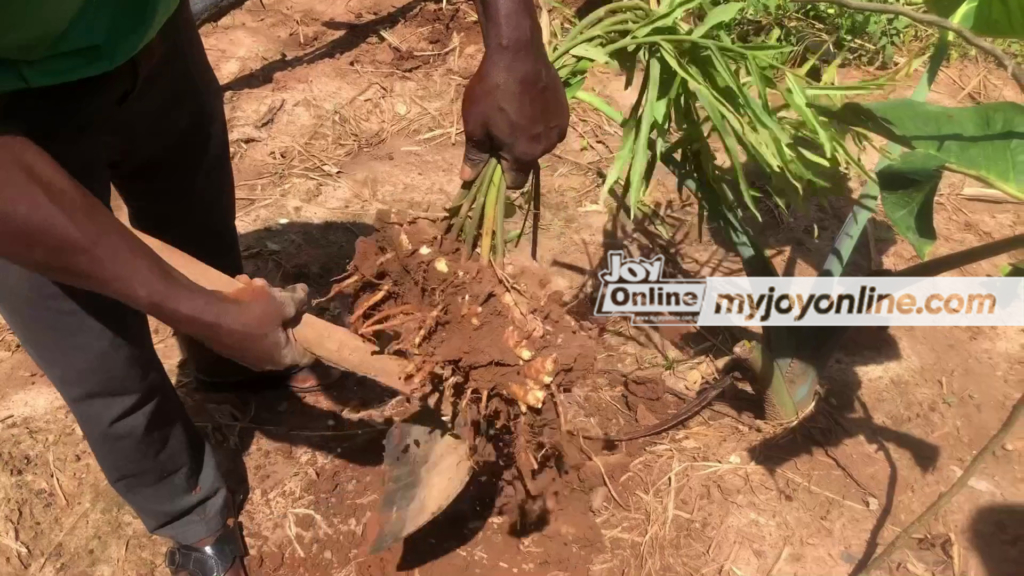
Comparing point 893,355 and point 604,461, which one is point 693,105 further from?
point 893,355

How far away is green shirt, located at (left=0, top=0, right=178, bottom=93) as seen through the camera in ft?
3.31

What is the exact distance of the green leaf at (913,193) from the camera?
1.26m

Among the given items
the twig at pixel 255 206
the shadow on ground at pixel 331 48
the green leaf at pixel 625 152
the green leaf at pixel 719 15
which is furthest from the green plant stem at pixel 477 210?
the shadow on ground at pixel 331 48

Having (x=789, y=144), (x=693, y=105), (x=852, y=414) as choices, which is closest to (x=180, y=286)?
(x=693, y=105)

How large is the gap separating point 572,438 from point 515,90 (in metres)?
1.03

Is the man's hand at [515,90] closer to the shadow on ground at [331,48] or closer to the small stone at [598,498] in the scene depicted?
the small stone at [598,498]

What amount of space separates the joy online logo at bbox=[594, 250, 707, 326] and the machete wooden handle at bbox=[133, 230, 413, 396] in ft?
3.23

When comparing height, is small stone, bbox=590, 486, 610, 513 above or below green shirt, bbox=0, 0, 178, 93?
below

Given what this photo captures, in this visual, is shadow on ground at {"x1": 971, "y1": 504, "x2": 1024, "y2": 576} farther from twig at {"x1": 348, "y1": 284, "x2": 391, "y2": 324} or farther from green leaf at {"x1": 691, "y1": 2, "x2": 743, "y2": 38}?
twig at {"x1": 348, "y1": 284, "x2": 391, "y2": 324}

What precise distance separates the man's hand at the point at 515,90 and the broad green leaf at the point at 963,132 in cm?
58

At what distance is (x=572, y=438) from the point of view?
191 cm

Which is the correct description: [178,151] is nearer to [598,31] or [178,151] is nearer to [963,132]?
[598,31]

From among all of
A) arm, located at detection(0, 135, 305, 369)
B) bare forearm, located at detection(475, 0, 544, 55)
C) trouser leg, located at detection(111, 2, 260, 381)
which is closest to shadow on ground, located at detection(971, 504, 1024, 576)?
bare forearm, located at detection(475, 0, 544, 55)

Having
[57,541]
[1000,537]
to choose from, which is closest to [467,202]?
[57,541]
